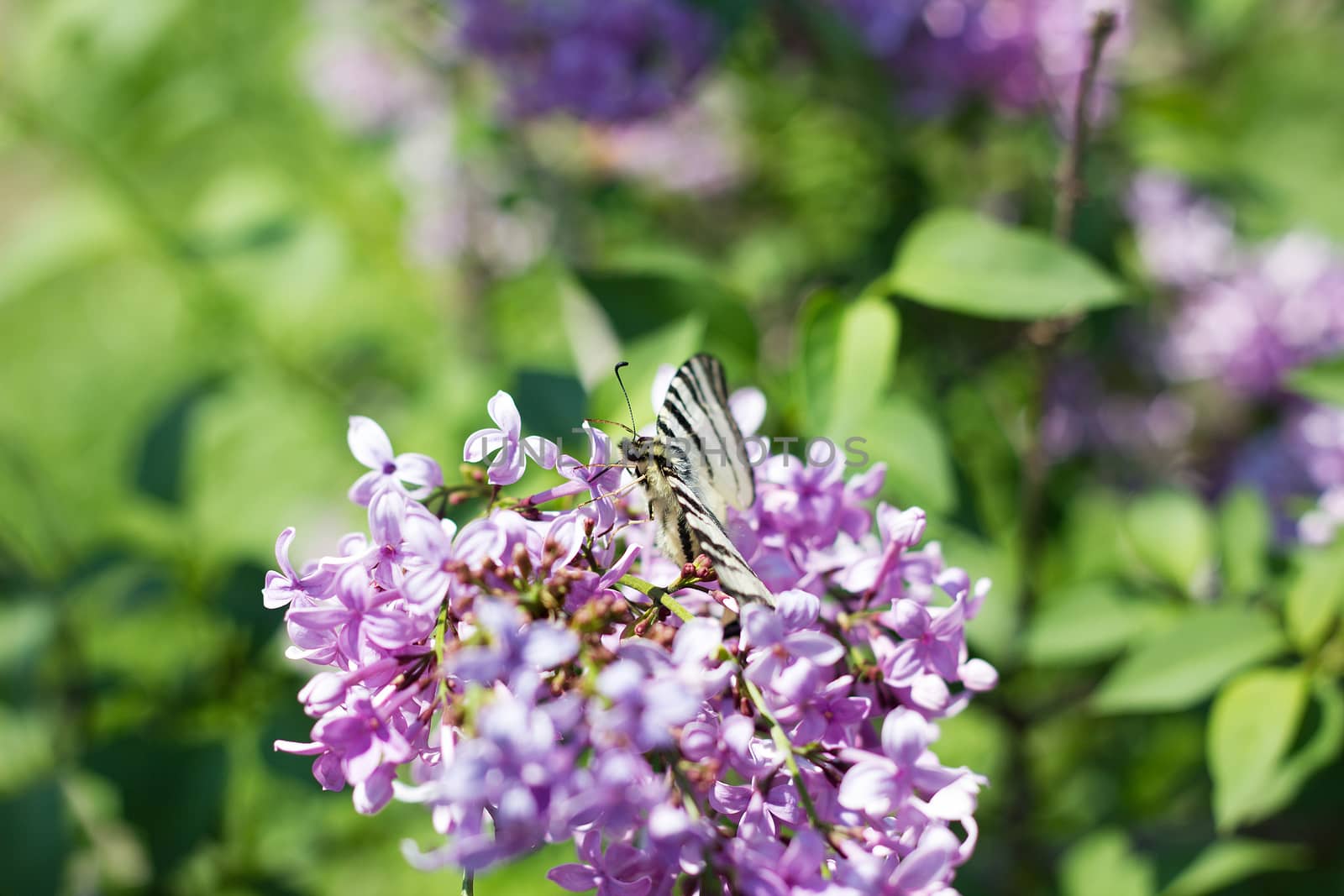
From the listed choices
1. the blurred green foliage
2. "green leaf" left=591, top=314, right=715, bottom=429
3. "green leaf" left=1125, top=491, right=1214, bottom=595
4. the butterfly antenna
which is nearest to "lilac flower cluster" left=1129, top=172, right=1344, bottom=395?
the blurred green foliage

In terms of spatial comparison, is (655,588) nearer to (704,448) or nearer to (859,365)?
(704,448)

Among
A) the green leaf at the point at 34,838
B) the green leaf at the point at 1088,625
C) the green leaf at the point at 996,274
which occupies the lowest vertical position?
the green leaf at the point at 34,838

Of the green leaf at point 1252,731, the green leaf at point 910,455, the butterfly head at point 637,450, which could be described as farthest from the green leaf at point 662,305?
the green leaf at point 1252,731

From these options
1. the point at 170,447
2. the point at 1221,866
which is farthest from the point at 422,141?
the point at 1221,866

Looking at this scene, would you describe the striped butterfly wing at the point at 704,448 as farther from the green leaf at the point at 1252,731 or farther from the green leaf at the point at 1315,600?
the green leaf at the point at 1315,600

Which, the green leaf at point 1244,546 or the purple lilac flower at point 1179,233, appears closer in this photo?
the green leaf at point 1244,546

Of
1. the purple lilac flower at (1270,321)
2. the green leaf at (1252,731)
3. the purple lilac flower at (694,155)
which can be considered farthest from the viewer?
the purple lilac flower at (694,155)

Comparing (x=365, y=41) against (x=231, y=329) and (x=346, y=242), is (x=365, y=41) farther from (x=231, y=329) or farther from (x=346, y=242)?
(x=346, y=242)

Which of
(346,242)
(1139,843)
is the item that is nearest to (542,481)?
(1139,843)

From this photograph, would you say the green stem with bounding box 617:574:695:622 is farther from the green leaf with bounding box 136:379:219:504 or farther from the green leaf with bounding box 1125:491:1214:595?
the green leaf with bounding box 136:379:219:504

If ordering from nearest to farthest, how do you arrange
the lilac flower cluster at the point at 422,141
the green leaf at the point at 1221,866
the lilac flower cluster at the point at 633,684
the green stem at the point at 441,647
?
the lilac flower cluster at the point at 633,684 → the green stem at the point at 441,647 → the green leaf at the point at 1221,866 → the lilac flower cluster at the point at 422,141
